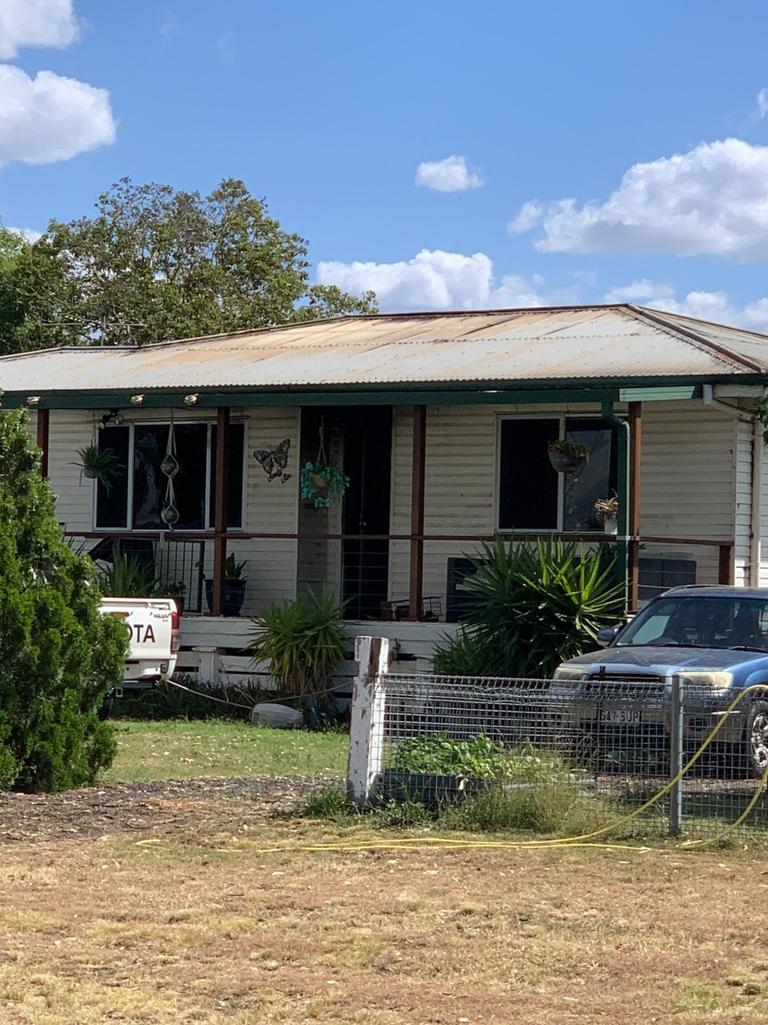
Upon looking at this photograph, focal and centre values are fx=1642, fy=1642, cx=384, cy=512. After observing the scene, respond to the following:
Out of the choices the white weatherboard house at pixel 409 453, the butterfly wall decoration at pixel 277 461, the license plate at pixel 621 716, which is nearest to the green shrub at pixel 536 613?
the white weatherboard house at pixel 409 453

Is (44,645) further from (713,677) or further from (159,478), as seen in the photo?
(159,478)

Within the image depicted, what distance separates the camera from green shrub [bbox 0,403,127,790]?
1120cm

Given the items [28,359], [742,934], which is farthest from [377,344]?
[742,934]

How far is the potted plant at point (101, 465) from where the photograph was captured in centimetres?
2014

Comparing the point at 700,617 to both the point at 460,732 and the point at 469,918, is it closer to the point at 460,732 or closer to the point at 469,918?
the point at 460,732

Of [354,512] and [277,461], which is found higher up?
[277,461]

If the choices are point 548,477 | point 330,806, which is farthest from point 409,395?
point 330,806

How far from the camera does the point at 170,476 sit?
20141 millimetres

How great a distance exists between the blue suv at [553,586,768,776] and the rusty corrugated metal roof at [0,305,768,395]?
3.13 meters

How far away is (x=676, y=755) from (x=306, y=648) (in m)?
7.89

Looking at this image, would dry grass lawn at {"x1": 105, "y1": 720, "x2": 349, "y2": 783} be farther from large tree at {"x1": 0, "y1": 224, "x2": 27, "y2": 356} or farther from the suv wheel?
large tree at {"x1": 0, "y1": 224, "x2": 27, "y2": 356}

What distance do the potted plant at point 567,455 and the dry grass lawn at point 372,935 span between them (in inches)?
329

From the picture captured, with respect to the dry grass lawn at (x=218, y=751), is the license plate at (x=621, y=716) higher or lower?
higher

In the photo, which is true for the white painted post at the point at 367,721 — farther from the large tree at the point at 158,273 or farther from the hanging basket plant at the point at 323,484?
the large tree at the point at 158,273
